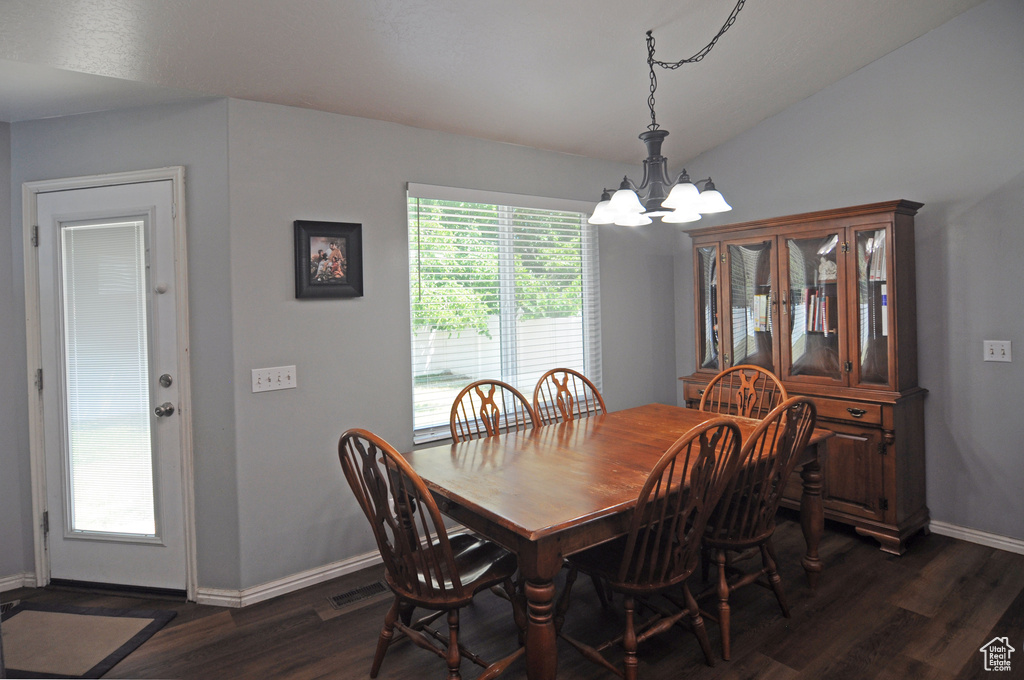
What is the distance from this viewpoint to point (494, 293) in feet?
11.6

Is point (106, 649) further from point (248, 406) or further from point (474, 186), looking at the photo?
point (474, 186)

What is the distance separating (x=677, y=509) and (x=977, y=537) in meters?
2.34

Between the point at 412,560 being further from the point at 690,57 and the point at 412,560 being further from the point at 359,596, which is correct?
the point at 690,57

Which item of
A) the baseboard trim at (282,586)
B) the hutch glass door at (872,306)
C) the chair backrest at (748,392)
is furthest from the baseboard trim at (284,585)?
the hutch glass door at (872,306)

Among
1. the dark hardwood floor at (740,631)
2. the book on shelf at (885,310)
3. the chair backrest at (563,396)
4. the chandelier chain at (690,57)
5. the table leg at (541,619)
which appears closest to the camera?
the table leg at (541,619)

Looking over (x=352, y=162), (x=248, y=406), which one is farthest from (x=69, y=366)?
(x=352, y=162)

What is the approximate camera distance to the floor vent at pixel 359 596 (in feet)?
A: 8.67

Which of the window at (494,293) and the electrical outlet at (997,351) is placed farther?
the window at (494,293)

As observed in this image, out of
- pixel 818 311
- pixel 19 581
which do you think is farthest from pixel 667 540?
pixel 19 581

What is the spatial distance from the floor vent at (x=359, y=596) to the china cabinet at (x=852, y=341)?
2169mm

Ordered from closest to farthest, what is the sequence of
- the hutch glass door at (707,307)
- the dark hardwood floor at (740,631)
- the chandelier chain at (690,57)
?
1. the dark hardwood floor at (740,631)
2. the chandelier chain at (690,57)
3. the hutch glass door at (707,307)

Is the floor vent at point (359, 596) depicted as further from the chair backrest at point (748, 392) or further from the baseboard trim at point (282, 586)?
the chair backrest at point (748, 392)

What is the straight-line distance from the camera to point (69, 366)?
2.84 metres

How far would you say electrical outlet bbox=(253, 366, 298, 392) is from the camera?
269 centimetres
